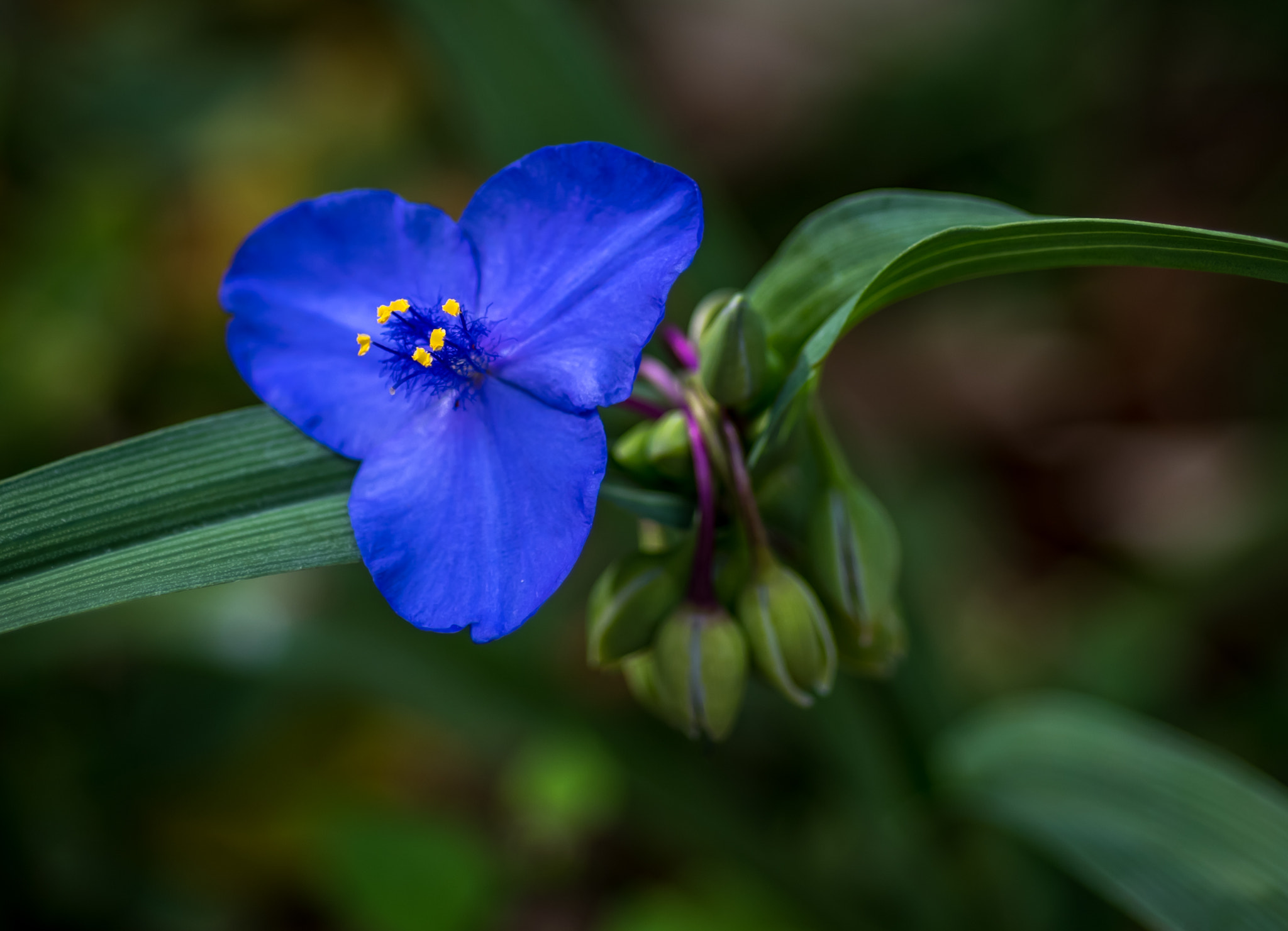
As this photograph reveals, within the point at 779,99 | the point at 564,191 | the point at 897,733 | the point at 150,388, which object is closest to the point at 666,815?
the point at 897,733

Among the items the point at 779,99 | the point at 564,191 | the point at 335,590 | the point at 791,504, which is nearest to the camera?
the point at 564,191

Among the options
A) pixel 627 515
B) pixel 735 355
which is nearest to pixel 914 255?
pixel 735 355

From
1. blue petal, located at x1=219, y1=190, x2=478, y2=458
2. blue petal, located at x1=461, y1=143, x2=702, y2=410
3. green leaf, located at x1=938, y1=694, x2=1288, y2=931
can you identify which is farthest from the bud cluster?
green leaf, located at x1=938, y1=694, x2=1288, y2=931

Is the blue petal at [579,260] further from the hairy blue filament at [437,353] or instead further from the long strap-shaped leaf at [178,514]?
the long strap-shaped leaf at [178,514]

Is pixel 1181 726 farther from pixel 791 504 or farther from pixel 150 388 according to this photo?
pixel 150 388

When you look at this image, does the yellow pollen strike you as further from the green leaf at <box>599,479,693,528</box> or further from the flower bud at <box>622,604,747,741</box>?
the flower bud at <box>622,604,747,741</box>

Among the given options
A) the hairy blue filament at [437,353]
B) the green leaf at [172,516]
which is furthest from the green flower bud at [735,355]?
the green leaf at [172,516]

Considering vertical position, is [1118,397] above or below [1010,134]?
below
